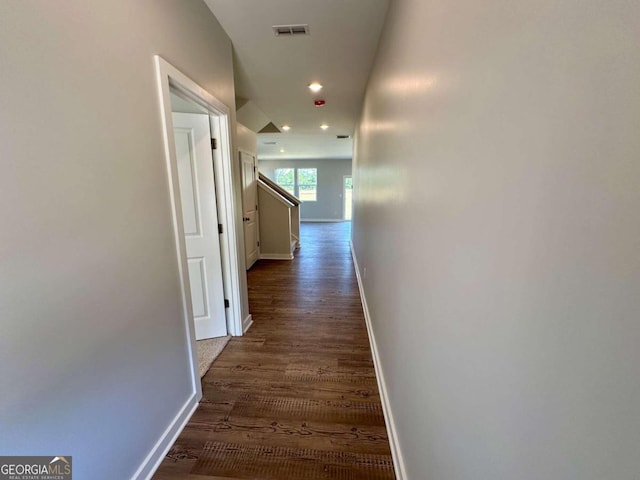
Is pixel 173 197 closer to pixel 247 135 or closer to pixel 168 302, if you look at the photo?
pixel 168 302

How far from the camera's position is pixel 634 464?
31 cm

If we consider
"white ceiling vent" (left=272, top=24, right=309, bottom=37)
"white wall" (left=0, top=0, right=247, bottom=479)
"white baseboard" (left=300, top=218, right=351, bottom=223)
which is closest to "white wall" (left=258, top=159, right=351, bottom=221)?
"white baseboard" (left=300, top=218, right=351, bottom=223)

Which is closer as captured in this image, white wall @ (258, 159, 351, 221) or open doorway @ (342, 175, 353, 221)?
white wall @ (258, 159, 351, 221)

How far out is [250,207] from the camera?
491 centimetres

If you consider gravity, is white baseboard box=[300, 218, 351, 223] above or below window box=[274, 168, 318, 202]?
below

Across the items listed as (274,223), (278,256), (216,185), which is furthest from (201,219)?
(278,256)

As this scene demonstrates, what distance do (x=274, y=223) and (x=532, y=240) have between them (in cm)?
511

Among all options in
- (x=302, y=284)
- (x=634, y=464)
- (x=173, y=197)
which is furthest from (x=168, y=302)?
(x=302, y=284)

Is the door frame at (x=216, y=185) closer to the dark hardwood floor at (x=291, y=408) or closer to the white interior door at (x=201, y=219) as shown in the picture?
the white interior door at (x=201, y=219)

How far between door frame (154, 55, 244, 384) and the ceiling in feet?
2.03

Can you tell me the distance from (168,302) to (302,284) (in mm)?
2637

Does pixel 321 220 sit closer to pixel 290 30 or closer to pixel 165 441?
pixel 290 30

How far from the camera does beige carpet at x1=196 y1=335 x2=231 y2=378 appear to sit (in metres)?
2.24

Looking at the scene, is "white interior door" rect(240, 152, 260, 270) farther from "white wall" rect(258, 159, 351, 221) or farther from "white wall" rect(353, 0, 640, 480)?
"white wall" rect(258, 159, 351, 221)
